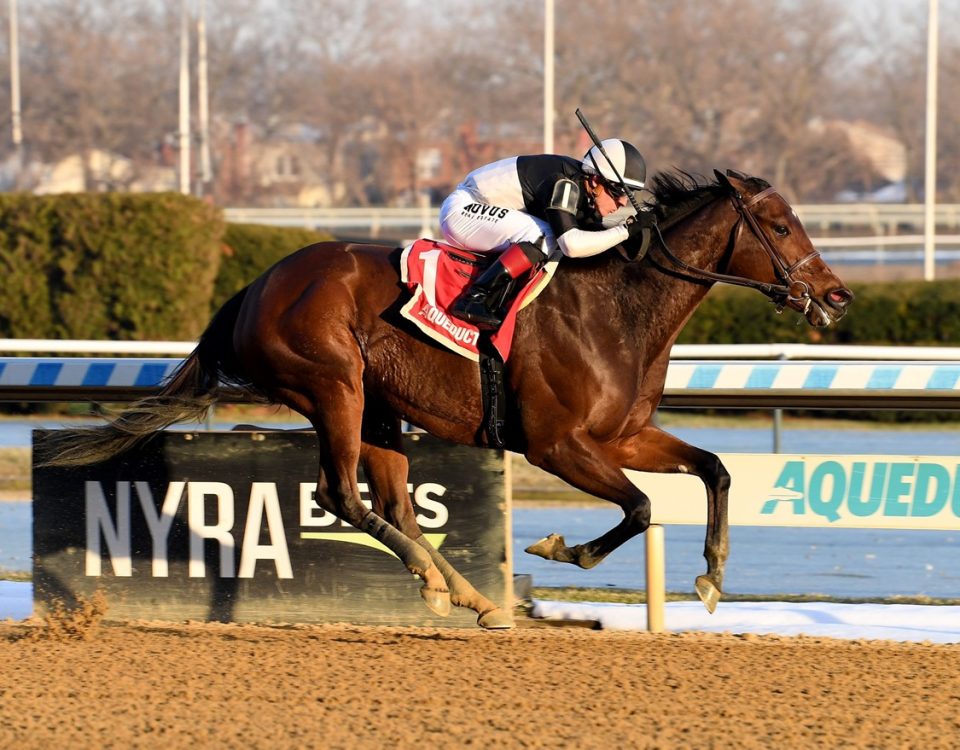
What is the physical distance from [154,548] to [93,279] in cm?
823

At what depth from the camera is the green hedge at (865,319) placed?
45.6 ft

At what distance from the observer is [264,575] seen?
5652 mm

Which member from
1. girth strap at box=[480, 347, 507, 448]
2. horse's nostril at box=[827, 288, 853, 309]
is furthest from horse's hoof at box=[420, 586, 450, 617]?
horse's nostril at box=[827, 288, 853, 309]

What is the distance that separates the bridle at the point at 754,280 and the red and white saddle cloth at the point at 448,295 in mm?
445

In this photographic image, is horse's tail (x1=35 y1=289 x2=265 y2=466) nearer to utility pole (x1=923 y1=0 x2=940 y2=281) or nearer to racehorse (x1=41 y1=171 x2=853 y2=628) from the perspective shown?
racehorse (x1=41 y1=171 x2=853 y2=628)

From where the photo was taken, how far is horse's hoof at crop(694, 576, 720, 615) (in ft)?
16.5

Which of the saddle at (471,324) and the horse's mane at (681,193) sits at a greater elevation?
the horse's mane at (681,193)

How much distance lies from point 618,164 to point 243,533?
1986 millimetres

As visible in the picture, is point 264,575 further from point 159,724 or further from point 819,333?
point 819,333

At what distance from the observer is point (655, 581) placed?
5.43 meters

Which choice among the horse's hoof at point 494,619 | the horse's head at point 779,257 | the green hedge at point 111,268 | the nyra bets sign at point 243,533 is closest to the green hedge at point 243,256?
the green hedge at point 111,268

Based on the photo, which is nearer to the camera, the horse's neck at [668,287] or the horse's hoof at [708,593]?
the horse's hoof at [708,593]

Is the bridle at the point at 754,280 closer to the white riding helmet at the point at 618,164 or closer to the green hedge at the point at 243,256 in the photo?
the white riding helmet at the point at 618,164

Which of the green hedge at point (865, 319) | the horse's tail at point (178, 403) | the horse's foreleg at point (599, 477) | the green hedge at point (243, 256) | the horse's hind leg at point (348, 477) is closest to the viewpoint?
the horse's foreleg at point (599, 477)
